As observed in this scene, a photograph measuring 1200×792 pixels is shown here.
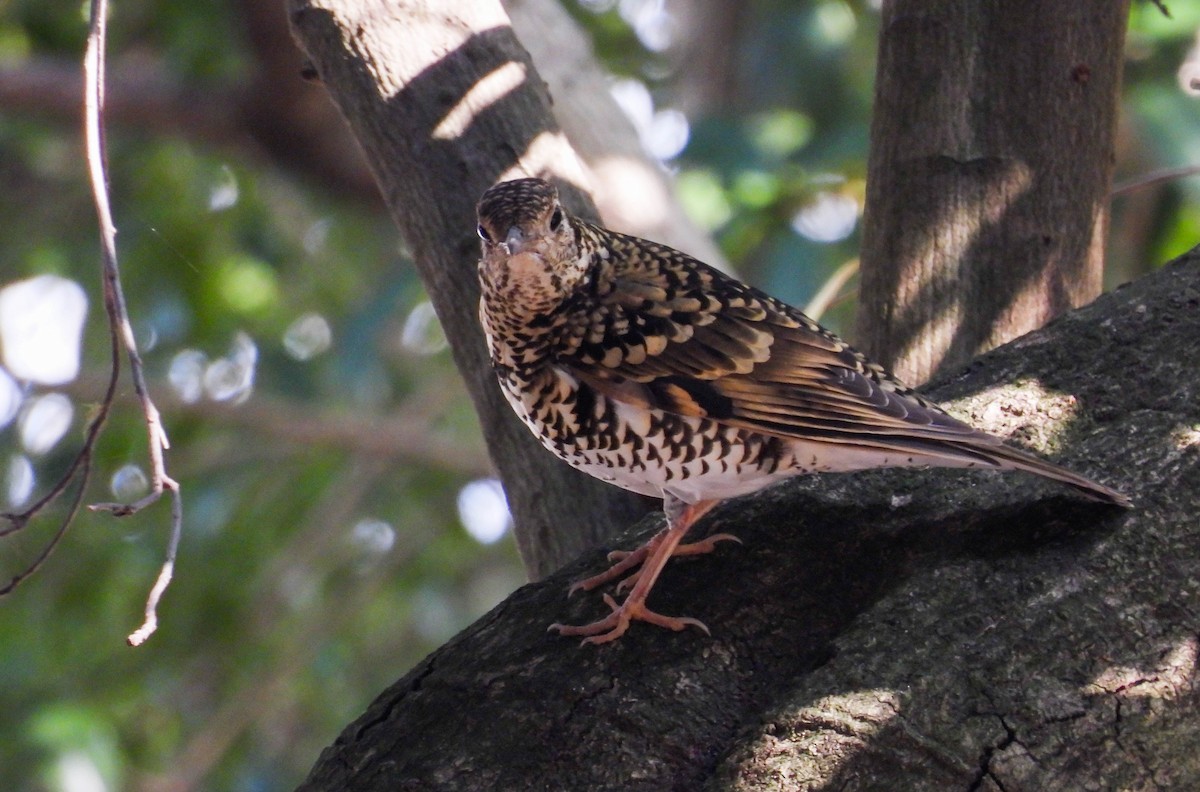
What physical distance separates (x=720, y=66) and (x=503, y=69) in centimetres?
711

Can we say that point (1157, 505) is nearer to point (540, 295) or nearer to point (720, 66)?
point (540, 295)

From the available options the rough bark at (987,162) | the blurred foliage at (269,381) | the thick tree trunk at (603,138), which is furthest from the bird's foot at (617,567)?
the blurred foliage at (269,381)

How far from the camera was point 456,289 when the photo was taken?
3.44 m

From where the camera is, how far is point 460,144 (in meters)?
3.37

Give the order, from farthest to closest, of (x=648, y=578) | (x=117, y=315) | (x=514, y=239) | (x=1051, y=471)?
1. (x=514, y=239)
2. (x=648, y=578)
3. (x=1051, y=471)
4. (x=117, y=315)

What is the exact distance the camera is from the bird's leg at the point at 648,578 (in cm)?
254

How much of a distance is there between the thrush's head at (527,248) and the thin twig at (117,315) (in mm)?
848

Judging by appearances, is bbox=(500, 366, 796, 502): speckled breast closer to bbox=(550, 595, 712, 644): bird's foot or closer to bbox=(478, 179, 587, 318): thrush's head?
bbox=(478, 179, 587, 318): thrush's head

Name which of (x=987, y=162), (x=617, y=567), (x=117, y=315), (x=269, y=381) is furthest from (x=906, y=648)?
(x=269, y=381)

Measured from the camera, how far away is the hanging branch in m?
1.99

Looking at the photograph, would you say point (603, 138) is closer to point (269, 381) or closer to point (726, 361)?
point (726, 361)

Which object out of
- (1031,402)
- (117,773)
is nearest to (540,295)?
(1031,402)

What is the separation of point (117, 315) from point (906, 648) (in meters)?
1.40

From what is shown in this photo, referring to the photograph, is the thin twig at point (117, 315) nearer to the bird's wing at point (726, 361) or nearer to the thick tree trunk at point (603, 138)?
the bird's wing at point (726, 361)
